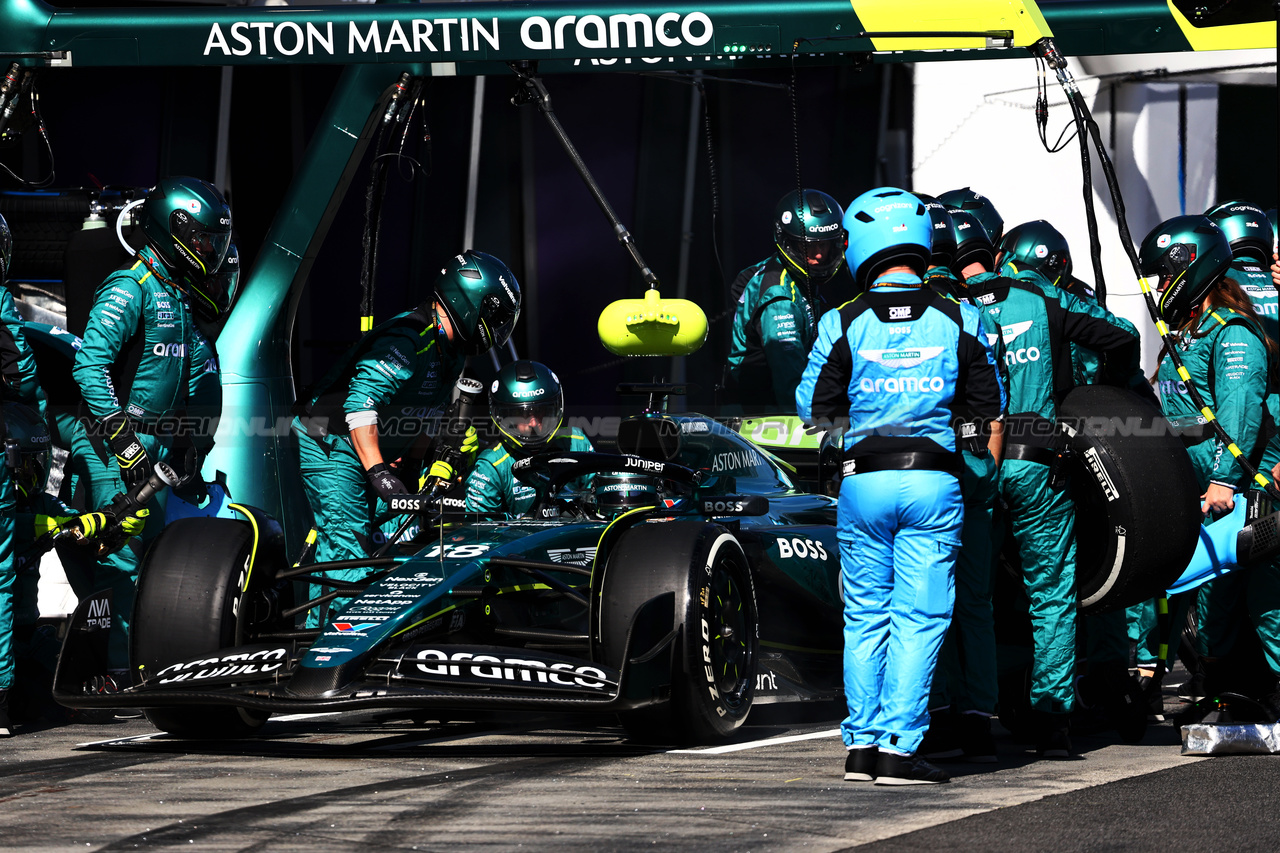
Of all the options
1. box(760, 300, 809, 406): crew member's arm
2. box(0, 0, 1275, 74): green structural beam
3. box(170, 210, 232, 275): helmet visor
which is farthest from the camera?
box(760, 300, 809, 406): crew member's arm

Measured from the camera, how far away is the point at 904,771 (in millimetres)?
5340

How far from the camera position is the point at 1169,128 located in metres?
13.6

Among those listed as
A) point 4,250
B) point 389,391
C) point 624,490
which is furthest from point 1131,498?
point 4,250

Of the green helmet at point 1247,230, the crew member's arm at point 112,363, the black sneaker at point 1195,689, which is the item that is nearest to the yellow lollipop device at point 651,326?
the crew member's arm at point 112,363

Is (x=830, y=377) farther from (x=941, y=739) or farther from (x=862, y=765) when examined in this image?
(x=941, y=739)

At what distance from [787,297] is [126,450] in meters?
4.01

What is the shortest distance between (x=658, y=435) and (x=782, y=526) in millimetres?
778

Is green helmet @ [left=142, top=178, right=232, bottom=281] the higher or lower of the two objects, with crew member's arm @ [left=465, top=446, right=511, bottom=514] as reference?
higher

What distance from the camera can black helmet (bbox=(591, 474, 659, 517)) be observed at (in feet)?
24.0

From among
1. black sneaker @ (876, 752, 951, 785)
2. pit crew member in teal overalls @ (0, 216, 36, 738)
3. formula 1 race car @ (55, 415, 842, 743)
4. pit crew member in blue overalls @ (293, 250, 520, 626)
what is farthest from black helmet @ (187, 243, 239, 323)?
black sneaker @ (876, 752, 951, 785)

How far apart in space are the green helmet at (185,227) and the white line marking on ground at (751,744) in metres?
3.33

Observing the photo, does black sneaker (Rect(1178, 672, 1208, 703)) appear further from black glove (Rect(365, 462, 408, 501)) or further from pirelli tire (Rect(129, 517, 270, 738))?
pirelli tire (Rect(129, 517, 270, 738))

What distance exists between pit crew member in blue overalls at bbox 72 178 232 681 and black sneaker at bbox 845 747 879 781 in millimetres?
3446

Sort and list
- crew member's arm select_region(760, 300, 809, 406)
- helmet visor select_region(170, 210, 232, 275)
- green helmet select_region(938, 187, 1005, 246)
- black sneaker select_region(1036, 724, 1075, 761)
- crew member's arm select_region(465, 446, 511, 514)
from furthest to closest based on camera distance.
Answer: crew member's arm select_region(760, 300, 809, 406)
crew member's arm select_region(465, 446, 511, 514)
green helmet select_region(938, 187, 1005, 246)
helmet visor select_region(170, 210, 232, 275)
black sneaker select_region(1036, 724, 1075, 761)
